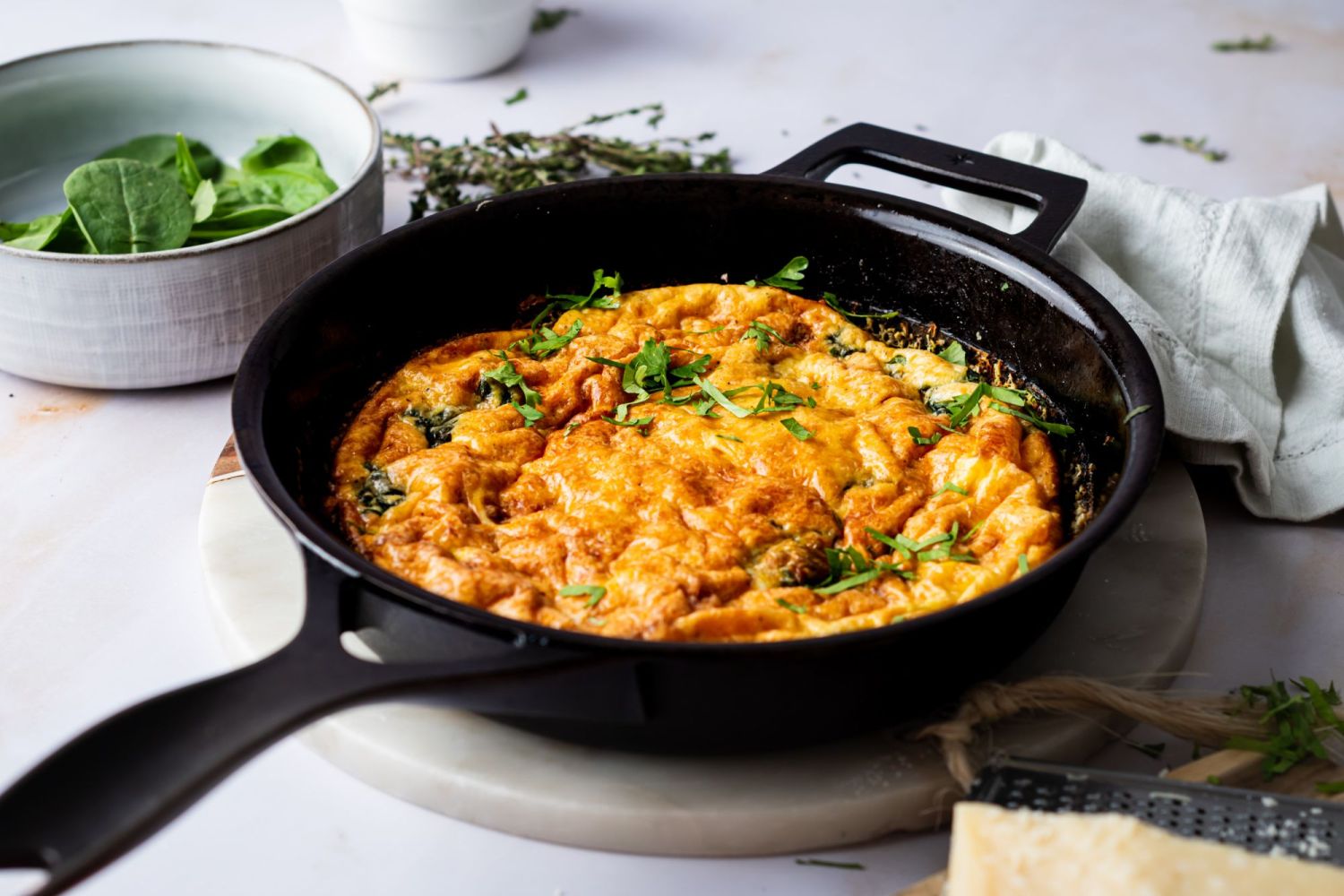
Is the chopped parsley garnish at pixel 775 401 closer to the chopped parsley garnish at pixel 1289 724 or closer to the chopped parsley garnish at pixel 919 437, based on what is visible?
the chopped parsley garnish at pixel 919 437

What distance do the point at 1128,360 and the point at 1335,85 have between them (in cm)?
321

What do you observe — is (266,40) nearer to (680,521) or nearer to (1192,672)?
(680,521)

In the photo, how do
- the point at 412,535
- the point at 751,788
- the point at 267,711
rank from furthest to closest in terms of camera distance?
the point at 412,535, the point at 751,788, the point at 267,711

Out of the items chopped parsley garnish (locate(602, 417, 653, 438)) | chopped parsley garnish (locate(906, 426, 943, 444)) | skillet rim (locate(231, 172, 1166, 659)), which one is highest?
skillet rim (locate(231, 172, 1166, 659))

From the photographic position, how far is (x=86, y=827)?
164cm

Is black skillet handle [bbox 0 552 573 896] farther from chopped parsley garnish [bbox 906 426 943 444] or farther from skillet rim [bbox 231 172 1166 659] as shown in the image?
chopped parsley garnish [bbox 906 426 943 444]

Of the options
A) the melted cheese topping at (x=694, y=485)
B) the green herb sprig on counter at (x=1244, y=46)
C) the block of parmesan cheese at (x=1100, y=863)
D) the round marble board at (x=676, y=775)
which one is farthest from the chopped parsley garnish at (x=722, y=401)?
the green herb sprig on counter at (x=1244, y=46)

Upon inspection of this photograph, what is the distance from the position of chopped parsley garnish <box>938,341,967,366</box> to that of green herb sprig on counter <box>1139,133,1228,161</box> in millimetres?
1993

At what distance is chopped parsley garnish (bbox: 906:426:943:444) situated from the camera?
2.74 meters

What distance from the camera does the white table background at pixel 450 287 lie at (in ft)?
7.33

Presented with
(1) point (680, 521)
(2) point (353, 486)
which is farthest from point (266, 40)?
(1) point (680, 521)

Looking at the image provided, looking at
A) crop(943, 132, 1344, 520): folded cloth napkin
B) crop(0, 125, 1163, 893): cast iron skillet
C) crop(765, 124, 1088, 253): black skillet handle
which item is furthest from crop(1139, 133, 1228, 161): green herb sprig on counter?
crop(0, 125, 1163, 893): cast iron skillet

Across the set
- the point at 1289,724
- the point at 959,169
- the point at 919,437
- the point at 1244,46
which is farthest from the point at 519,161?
the point at 1244,46

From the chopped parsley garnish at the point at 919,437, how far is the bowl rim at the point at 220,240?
151 centimetres
